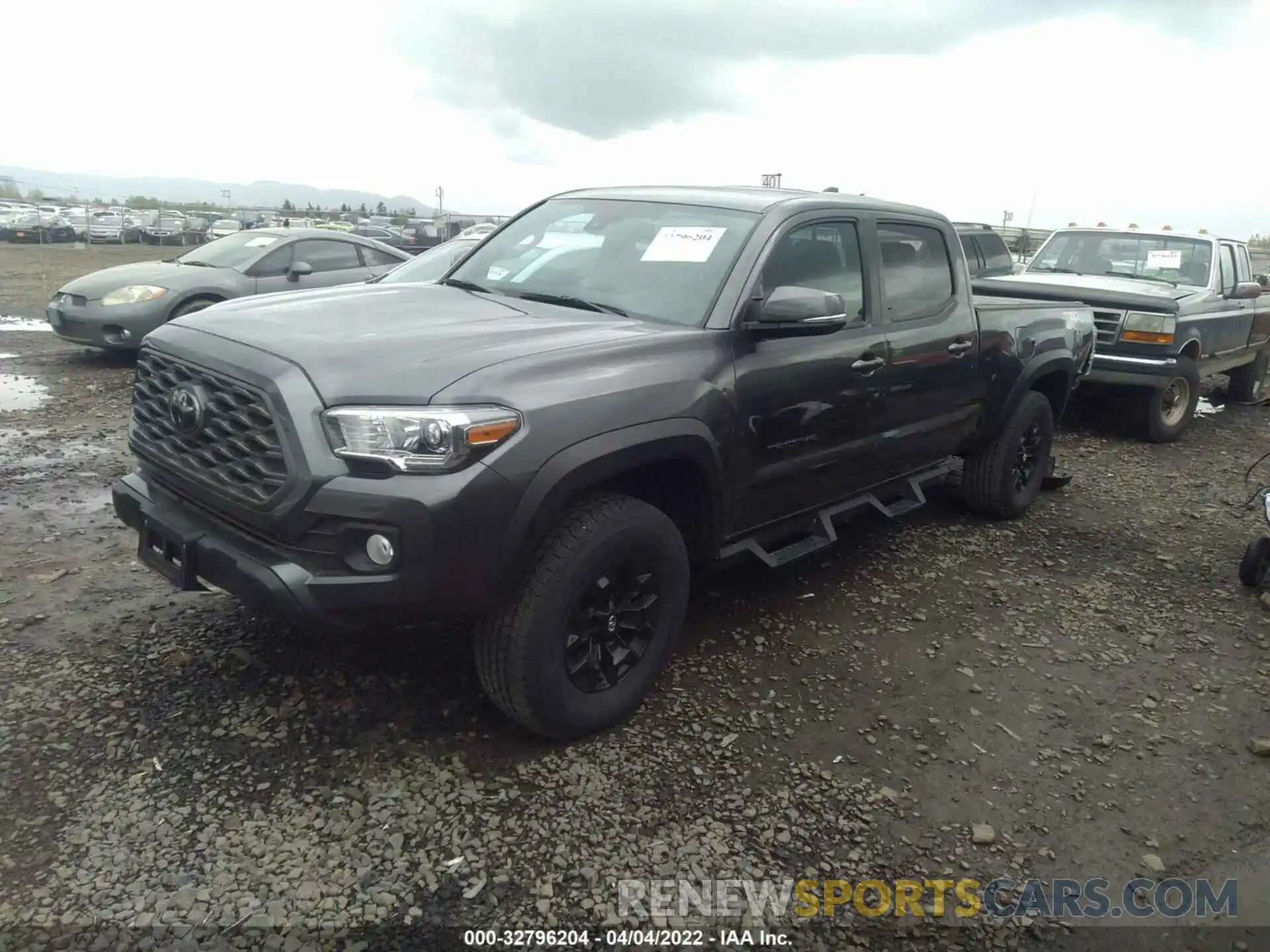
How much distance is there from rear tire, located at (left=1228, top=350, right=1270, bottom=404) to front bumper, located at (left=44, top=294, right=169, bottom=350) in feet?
37.5

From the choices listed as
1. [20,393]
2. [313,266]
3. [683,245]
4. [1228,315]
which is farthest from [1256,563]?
[20,393]

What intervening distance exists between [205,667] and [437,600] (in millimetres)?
1383

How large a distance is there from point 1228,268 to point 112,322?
10.7m

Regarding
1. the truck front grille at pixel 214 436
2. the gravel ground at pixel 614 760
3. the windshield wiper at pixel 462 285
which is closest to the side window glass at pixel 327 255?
the gravel ground at pixel 614 760

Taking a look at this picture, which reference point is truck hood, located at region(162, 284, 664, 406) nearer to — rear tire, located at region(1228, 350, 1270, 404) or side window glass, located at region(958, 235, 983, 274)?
side window glass, located at region(958, 235, 983, 274)

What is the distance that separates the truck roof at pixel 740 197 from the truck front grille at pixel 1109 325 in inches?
166

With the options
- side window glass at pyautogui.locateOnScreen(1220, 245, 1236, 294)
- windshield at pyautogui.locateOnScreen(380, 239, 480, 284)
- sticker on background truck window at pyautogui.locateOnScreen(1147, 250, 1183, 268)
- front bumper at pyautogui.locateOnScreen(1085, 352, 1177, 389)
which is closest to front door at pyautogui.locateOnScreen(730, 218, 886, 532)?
windshield at pyautogui.locateOnScreen(380, 239, 480, 284)

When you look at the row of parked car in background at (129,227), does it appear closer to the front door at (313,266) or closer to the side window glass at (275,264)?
the front door at (313,266)

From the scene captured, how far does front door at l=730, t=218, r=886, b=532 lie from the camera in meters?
3.50

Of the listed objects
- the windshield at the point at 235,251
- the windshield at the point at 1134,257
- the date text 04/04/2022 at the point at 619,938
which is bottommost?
the date text 04/04/2022 at the point at 619,938

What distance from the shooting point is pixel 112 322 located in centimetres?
853

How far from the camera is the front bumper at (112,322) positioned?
28.0 ft

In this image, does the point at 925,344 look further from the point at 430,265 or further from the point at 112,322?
the point at 112,322

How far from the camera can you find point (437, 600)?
8.66ft
